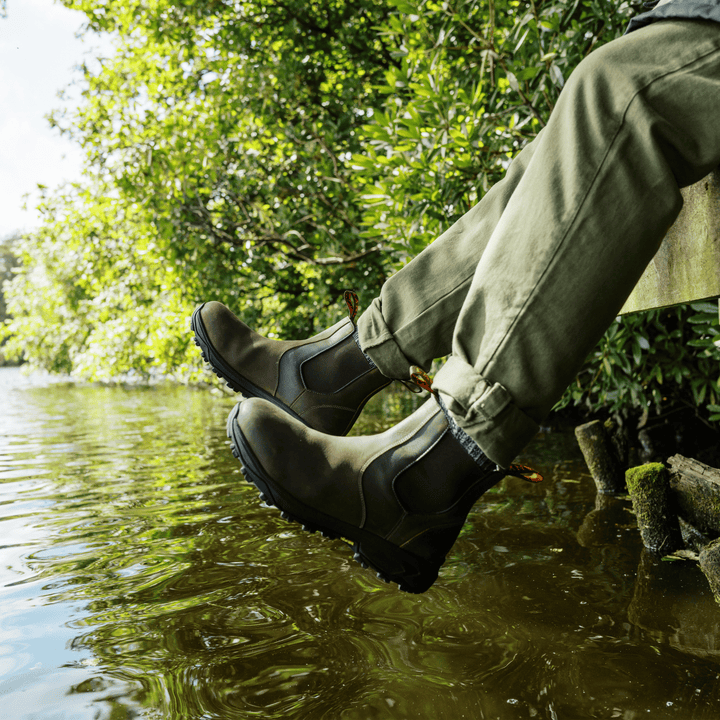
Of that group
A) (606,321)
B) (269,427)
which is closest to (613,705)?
(606,321)

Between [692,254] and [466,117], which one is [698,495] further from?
[466,117]

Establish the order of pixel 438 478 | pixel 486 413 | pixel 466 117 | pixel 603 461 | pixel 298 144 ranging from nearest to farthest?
pixel 486 413 < pixel 438 478 < pixel 603 461 < pixel 466 117 < pixel 298 144

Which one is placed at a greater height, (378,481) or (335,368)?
(335,368)

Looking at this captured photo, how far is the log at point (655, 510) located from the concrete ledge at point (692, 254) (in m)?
0.50

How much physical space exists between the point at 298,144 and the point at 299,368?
387 cm

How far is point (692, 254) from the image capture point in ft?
4.14

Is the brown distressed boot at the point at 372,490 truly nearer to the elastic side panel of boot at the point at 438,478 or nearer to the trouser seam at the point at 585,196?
the elastic side panel of boot at the point at 438,478

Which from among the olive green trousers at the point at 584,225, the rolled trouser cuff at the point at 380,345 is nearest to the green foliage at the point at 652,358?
the rolled trouser cuff at the point at 380,345

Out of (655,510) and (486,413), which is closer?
(486,413)

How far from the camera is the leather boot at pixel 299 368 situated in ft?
4.93

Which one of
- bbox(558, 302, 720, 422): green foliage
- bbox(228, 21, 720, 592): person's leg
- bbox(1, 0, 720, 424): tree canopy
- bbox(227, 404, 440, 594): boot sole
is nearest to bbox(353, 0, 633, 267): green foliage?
bbox(1, 0, 720, 424): tree canopy

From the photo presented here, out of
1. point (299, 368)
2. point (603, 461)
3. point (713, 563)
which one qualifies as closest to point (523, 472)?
point (713, 563)

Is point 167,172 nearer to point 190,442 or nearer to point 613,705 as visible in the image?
point 190,442

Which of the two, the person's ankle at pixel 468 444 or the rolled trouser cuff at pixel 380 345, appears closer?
the person's ankle at pixel 468 444
